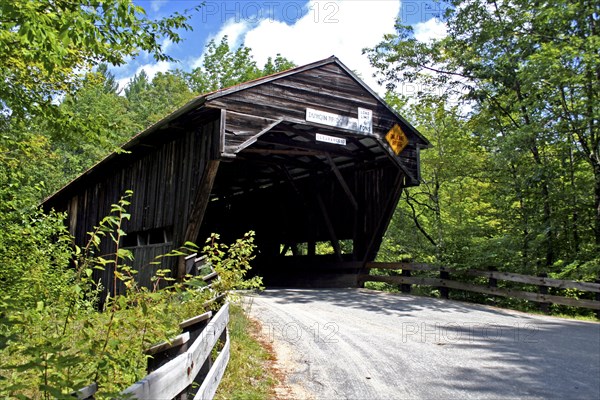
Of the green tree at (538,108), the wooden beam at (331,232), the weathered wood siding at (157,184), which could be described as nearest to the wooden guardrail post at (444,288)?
the green tree at (538,108)

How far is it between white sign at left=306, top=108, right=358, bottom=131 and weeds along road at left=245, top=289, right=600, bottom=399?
461cm

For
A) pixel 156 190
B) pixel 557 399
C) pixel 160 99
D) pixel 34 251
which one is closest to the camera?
pixel 557 399

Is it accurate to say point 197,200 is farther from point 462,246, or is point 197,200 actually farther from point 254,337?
point 462,246

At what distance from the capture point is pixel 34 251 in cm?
741

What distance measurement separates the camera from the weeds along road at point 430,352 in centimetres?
429

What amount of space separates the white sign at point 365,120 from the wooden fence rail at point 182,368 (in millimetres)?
8960

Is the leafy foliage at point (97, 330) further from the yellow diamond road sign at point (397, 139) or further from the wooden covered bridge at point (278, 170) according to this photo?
the yellow diamond road sign at point (397, 139)

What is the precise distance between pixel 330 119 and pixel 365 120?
1.16 meters

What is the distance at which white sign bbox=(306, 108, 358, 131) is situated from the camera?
11.4 meters

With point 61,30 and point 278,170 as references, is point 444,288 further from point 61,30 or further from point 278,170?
point 61,30

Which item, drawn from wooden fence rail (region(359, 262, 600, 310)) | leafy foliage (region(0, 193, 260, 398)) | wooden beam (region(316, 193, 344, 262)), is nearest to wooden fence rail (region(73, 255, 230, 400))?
leafy foliage (region(0, 193, 260, 398))

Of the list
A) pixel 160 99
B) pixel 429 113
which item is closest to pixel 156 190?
pixel 429 113

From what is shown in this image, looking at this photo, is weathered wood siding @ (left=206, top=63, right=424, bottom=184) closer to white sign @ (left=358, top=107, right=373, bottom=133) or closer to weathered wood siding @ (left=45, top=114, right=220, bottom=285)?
white sign @ (left=358, top=107, right=373, bottom=133)

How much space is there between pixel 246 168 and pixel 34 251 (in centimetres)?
1015
